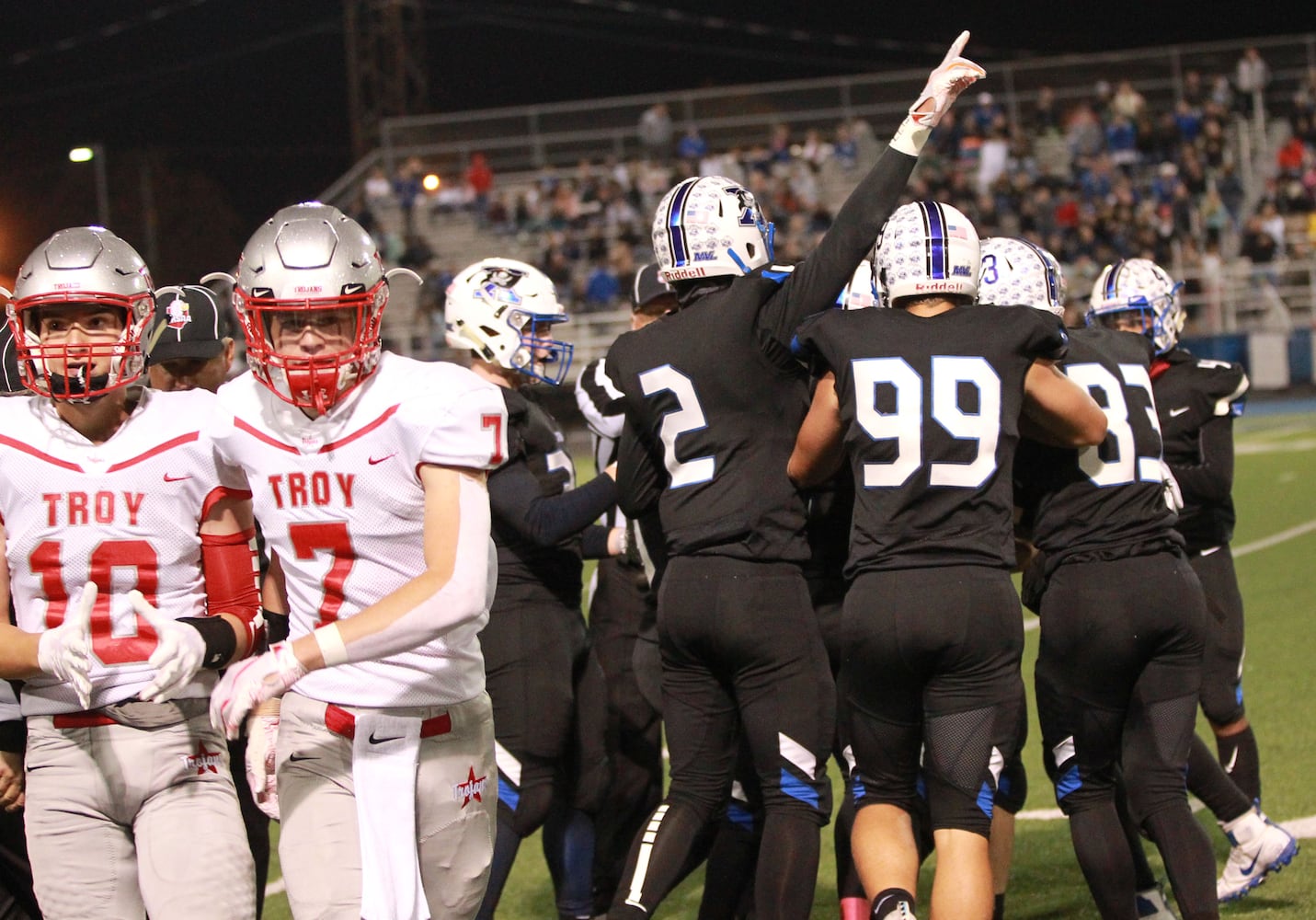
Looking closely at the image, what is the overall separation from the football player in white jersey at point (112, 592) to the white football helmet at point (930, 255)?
1.58 m

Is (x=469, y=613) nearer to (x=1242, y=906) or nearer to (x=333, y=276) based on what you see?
(x=333, y=276)

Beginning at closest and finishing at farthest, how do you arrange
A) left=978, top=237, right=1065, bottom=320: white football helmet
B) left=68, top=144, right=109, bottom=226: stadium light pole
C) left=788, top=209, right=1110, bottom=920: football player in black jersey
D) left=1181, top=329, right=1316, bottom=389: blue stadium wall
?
left=788, top=209, right=1110, bottom=920: football player in black jersey < left=978, top=237, right=1065, bottom=320: white football helmet < left=68, top=144, right=109, bottom=226: stadium light pole < left=1181, top=329, right=1316, bottom=389: blue stadium wall

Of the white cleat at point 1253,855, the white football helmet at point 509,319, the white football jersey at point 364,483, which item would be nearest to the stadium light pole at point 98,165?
the white football helmet at point 509,319

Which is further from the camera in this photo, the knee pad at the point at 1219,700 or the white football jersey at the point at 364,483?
the knee pad at the point at 1219,700

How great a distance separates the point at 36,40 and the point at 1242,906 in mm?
33785

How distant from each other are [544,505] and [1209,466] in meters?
2.24

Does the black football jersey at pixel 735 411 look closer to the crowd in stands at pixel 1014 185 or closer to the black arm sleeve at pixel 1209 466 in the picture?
the black arm sleeve at pixel 1209 466

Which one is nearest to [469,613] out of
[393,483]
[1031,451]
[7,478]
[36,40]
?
[393,483]

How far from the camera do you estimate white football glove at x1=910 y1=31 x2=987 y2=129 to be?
3.86 m

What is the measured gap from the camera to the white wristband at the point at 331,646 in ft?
8.99

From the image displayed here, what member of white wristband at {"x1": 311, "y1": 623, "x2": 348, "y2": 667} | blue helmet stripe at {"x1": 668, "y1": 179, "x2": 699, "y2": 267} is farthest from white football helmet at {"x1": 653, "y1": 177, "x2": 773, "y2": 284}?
white wristband at {"x1": 311, "y1": 623, "x2": 348, "y2": 667}

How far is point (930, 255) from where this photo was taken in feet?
12.1

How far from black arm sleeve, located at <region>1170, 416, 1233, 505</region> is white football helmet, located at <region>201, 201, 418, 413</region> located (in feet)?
9.85

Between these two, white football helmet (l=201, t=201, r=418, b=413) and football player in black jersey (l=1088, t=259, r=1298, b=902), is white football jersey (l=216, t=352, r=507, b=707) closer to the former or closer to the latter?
white football helmet (l=201, t=201, r=418, b=413)
